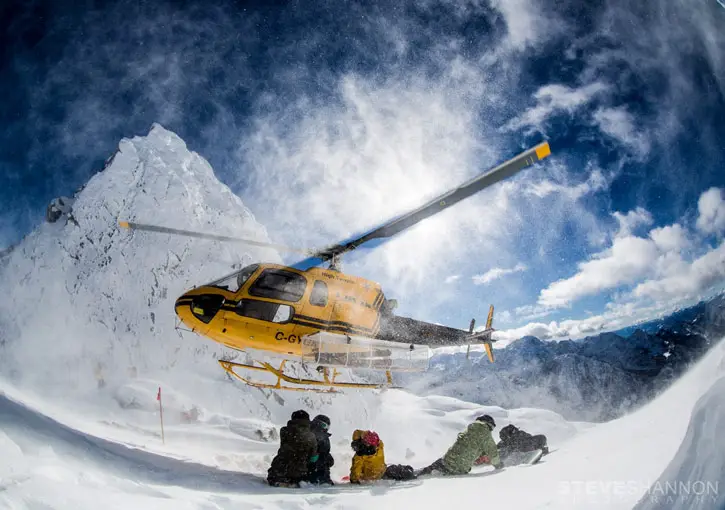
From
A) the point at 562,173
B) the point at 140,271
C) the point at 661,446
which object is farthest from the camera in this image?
the point at 140,271

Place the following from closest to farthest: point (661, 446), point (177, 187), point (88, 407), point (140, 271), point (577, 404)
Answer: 1. point (661, 446)
2. point (88, 407)
3. point (177, 187)
4. point (140, 271)
5. point (577, 404)

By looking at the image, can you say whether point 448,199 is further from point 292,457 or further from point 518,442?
point 518,442

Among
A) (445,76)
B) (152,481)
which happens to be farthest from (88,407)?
(445,76)

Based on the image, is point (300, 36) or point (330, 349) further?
point (330, 349)

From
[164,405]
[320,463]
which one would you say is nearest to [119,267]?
[164,405]

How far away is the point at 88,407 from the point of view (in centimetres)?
570

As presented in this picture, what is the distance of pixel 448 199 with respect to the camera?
15.4 ft

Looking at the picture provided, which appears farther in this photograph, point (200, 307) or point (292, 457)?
point (200, 307)

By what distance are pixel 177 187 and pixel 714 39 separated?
25.4ft

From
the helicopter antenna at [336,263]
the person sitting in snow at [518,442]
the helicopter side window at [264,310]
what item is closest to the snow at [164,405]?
the person sitting in snow at [518,442]

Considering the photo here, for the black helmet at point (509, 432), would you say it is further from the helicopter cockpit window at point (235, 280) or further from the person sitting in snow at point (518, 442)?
the helicopter cockpit window at point (235, 280)

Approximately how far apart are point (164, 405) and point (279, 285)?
3051mm

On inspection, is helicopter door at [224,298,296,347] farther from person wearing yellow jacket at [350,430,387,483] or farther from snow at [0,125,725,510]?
person wearing yellow jacket at [350,430,387,483]

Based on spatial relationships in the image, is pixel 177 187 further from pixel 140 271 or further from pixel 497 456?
pixel 497 456
